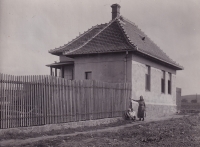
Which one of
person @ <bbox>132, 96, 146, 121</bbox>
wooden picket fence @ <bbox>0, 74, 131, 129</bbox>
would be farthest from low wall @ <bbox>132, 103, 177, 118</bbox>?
wooden picket fence @ <bbox>0, 74, 131, 129</bbox>

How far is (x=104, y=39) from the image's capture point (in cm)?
1853

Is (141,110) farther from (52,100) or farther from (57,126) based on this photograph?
(52,100)

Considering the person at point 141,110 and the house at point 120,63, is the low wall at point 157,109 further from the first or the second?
the person at point 141,110

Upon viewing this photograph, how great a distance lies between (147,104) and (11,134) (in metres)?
11.6

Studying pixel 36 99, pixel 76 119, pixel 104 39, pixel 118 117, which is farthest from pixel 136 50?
pixel 36 99

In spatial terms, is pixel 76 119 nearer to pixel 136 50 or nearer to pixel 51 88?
pixel 51 88

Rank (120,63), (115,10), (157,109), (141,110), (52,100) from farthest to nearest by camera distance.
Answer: (115,10)
(157,109)
(120,63)
(141,110)
(52,100)

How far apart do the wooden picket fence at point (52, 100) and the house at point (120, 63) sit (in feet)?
7.77

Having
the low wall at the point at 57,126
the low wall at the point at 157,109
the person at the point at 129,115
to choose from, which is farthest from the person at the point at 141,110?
the low wall at the point at 57,126

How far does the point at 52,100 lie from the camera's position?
1103 cm

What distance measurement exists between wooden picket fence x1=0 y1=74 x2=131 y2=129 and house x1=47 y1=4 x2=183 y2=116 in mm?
2368

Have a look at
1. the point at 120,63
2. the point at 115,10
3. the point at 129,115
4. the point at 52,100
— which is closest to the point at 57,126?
the point at 52,100

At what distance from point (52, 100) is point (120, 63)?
7.27m

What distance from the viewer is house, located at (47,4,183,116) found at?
1709 centimetres
